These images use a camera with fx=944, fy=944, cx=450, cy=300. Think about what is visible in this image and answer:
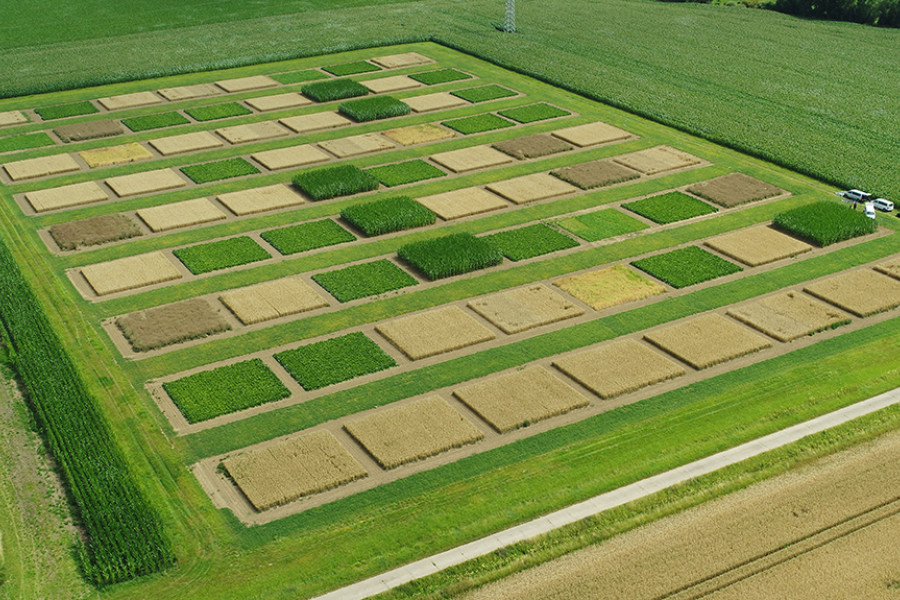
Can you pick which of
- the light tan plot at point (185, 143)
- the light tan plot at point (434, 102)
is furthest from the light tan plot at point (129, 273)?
the light tan plot at point (434, 102)

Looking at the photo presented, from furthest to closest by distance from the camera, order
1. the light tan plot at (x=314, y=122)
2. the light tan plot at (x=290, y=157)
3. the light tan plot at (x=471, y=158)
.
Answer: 1. the light tan plot at (x=314, y=122)
2. the light tan plot at (x=290, y=157)
3. the light tan plot at (x=471, y=158)

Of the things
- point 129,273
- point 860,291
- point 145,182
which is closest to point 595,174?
point 860,291

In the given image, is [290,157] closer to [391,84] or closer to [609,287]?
[391,84]

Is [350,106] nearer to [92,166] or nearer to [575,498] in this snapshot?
[92,166]

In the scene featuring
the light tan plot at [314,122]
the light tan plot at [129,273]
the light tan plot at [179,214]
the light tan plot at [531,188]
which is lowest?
the light tan plot at [129,273]

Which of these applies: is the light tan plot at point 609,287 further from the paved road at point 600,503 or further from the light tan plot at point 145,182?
the light tan plot at point 145,182
